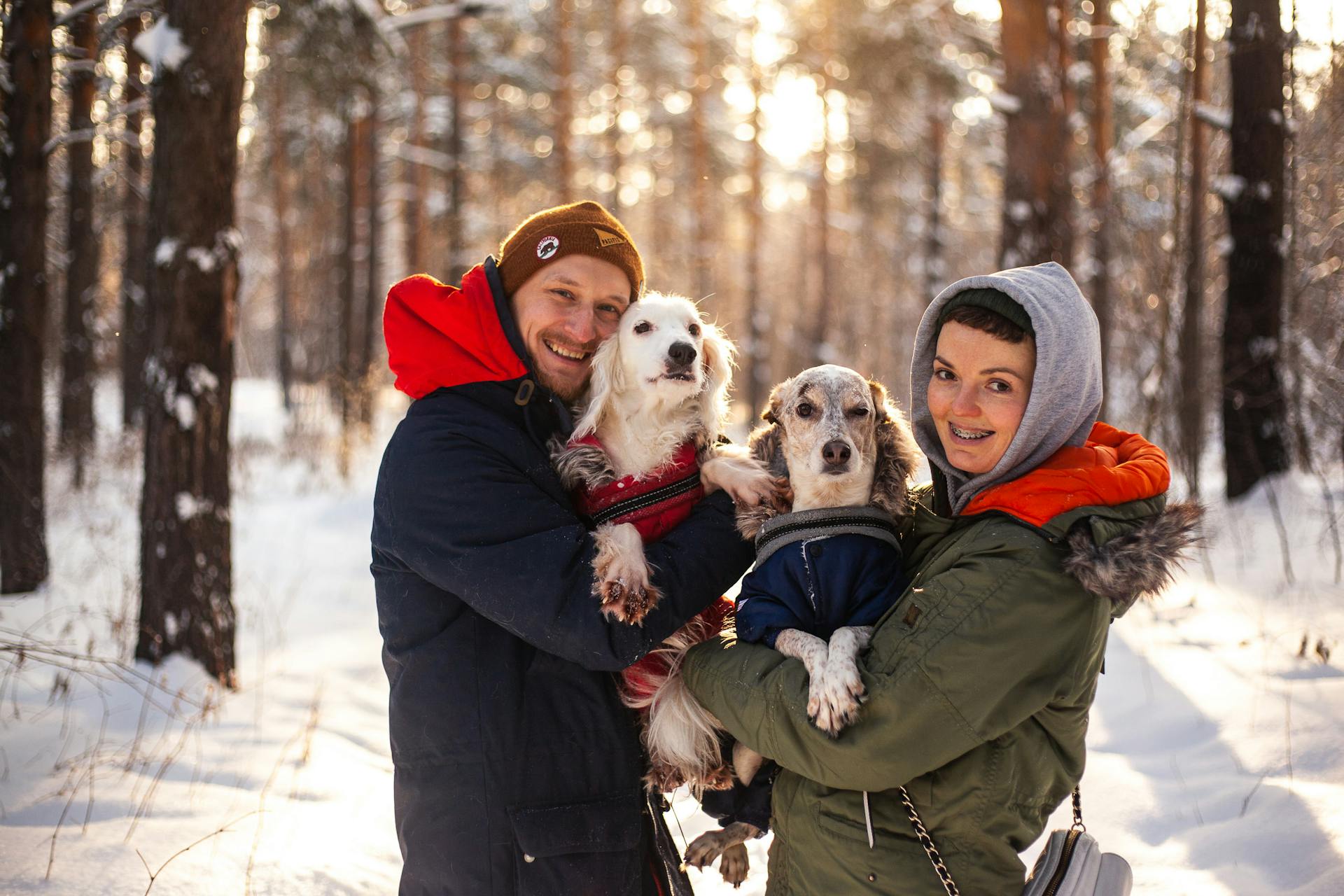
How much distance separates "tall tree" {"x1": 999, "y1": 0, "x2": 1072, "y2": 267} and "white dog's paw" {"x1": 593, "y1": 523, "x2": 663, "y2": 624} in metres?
6.13

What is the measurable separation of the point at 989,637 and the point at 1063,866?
1.85 feet

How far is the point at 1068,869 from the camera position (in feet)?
5.98

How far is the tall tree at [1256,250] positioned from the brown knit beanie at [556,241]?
7134 millimetres

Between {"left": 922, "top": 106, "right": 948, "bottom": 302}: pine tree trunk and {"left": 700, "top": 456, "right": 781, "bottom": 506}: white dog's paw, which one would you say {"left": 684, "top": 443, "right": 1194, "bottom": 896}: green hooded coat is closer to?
{"left": 700, "top": 456, "right": 781, "bottom": 506}: white dog's paw

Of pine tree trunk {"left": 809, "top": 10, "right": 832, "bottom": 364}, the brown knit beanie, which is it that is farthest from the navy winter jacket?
pine tree trunk {"left": 809, "top": 10, "right": 832, "bottom": 364}

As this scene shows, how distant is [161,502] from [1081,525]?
472cm

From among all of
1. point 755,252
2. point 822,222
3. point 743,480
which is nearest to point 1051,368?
point 743,480

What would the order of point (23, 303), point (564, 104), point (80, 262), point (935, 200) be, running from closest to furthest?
point (23, 303) → point (80, 262) → point (564, 104) → point (935, 200)

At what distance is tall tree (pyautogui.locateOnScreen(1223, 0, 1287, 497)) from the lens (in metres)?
7.66

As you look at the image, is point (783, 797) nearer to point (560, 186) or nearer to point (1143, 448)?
point (1143, 448)

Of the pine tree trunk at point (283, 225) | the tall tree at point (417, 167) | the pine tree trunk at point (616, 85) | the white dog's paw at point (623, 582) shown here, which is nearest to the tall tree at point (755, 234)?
the pine tree trunk at point (616, 85)

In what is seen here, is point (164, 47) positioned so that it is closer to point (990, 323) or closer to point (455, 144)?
point (990, 323)

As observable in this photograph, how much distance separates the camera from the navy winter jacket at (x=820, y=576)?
7.23 ft

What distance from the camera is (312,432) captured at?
12539mm
